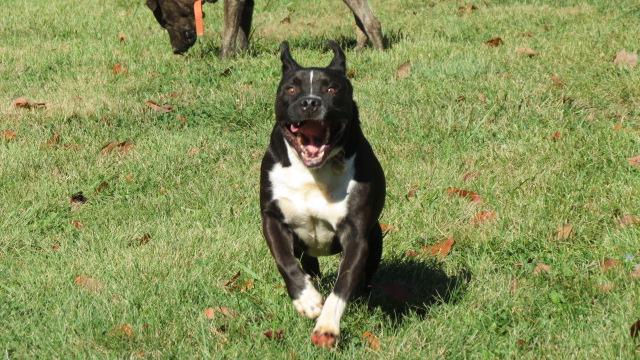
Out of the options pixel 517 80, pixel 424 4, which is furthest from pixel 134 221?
pixel 424 4

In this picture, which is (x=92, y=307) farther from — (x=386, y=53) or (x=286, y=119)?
(x=386, y=53)

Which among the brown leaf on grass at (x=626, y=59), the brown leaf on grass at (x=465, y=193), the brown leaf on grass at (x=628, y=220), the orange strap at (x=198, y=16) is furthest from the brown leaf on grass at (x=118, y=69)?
the brown leaf on grass at (x=628, y=220)

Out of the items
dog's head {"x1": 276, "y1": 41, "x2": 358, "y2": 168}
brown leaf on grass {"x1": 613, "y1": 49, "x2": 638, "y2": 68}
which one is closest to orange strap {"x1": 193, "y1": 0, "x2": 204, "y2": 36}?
brown leaf on grass {"x1": 613, "y1": 49, "x2": 638, "y2": 68}

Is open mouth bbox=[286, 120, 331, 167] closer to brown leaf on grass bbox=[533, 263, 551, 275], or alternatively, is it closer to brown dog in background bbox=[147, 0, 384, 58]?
brown leaf on grass bbox=[533, 263, 551, 275]

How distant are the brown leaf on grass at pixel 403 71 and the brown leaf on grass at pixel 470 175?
275 cm

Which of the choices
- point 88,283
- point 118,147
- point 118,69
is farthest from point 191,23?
point 88,283

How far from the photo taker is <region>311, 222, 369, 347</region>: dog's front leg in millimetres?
4219

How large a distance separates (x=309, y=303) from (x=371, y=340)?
0.37 meters

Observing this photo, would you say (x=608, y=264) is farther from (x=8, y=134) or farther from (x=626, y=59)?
(x=8, y=134)

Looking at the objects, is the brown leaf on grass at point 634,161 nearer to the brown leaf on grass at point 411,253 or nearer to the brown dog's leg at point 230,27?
the brown leaf on grass at point 411,253

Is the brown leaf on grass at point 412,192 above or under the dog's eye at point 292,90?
under

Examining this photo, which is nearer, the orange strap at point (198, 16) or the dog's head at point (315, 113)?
the dog's head at point (315, 113)

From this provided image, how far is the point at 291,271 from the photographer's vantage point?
14.7 feet

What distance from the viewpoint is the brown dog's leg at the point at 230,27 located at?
11.3 metres
